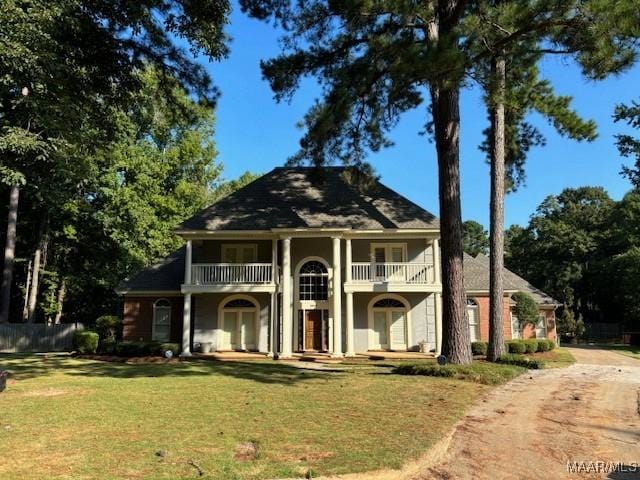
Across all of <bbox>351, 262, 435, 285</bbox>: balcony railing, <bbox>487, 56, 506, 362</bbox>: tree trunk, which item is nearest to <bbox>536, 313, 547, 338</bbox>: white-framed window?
<bbox>351, 262, 435, 285</bbox>: balcony railing

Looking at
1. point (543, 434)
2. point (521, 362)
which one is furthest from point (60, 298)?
point (543, 434)

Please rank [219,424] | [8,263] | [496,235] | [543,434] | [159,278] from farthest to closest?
1. [8,263]
2. [159,278]
3. [496,235]
4. [219,424]
5. [543,434]

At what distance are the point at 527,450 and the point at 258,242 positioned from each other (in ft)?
58.8

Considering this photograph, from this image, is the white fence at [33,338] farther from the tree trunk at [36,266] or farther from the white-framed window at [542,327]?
the white-framed window at [542,327]

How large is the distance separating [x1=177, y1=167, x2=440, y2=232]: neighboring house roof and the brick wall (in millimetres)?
4533

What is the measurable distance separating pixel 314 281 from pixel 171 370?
867 centimetres

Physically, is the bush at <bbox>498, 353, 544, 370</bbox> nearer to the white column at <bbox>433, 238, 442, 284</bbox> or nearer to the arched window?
the white column at <bbox>433, 238, 442, 284</bbox>

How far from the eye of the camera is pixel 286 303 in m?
20.6

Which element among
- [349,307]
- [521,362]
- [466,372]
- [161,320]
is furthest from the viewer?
[161,320]

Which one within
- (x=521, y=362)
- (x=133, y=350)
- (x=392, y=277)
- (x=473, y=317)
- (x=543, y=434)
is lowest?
(x=543, y=434)

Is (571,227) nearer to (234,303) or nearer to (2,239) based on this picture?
(234,303)

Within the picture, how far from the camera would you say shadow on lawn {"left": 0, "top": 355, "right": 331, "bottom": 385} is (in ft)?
44.1

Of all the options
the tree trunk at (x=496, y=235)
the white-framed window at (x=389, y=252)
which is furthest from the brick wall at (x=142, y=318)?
the tree trunk at (x=496, y=235)

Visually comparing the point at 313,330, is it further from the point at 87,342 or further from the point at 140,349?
the point at 87,342
